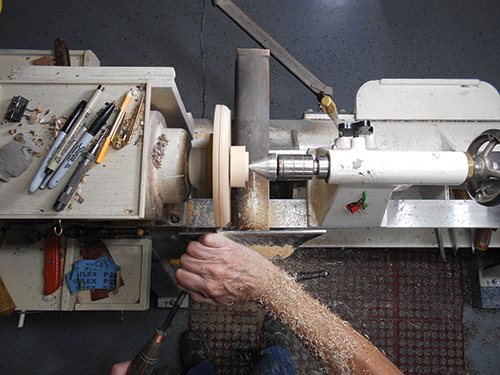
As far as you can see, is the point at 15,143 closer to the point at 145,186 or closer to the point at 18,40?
the point at 145,186

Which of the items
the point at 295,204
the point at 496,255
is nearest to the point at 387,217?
the point at 295,204

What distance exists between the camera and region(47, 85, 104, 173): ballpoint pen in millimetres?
809

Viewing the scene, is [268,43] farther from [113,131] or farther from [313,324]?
[313,324]

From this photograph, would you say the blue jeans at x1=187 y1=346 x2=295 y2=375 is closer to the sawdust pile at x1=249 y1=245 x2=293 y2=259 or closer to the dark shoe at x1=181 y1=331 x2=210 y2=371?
the dark shoe at x1=181 y1=331 x2=210 y2=371

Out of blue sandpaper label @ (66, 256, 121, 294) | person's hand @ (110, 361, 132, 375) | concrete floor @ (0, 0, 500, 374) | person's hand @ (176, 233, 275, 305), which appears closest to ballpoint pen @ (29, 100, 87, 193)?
person's hand @ (176, 233, 275, 305)

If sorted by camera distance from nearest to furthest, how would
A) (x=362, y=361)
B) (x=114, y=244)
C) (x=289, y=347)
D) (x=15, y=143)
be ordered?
1. (x=15, y=143)
2. (x=362, y=361)
3. (x=114, y=244)
4. (x=289, y=347)

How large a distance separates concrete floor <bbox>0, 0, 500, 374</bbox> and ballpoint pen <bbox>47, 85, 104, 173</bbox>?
113 cm

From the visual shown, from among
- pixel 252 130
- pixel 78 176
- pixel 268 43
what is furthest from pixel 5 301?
pixel 268 43

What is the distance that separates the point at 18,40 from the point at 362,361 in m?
2.43

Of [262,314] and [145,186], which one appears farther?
[262,314]

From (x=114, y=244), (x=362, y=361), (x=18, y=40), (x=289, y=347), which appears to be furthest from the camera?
(x=18, y=40)

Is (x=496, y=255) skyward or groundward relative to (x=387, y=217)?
groundward

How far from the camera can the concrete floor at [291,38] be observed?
6.52ft

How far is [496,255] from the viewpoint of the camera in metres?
1.78
